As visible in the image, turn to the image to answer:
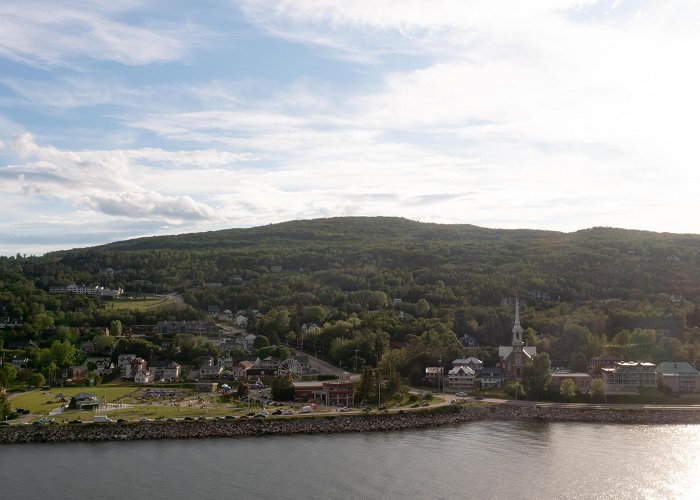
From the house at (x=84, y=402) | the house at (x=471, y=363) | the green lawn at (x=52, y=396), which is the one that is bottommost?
the green lawn at (x=52, y=396)

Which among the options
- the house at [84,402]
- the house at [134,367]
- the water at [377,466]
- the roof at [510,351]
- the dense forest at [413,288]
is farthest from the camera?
the dense forest at [413,288]

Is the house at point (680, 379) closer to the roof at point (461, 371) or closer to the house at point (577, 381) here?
the house at point (577, 381)

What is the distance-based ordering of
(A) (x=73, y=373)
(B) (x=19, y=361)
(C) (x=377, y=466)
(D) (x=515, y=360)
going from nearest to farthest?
(C) (x=377, y=466)
(D) (x=515, y=360)
(A) (x=73, y=373)
(B) (x=19, y=361)

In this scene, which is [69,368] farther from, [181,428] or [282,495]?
[282,495]

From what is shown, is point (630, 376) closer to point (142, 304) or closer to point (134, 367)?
point (134, 367)

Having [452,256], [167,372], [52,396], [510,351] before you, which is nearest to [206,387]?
[167,372]

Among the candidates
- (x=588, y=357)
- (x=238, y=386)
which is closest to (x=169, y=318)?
(x=238, y=386)

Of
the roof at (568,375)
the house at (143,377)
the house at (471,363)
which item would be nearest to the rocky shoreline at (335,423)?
the roof at (568,375)
